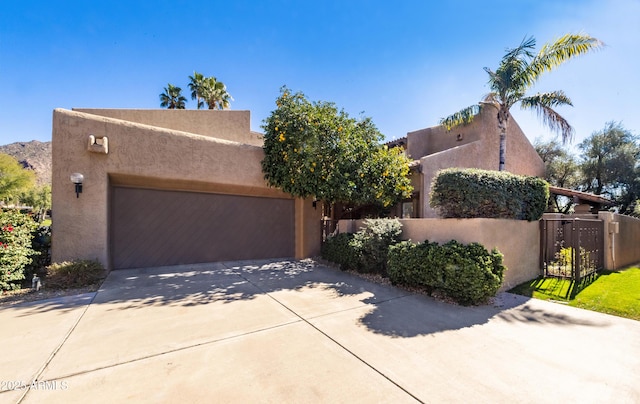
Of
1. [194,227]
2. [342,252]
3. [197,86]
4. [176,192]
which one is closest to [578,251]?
[342,252]

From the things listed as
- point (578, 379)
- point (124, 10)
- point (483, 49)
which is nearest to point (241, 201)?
point (124, 10)

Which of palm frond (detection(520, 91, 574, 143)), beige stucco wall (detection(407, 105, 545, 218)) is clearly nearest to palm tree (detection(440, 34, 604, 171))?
palm frond (detection(520, 91, 574, 143))

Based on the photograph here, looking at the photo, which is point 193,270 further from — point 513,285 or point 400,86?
point 400,86

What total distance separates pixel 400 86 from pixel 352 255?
323 inches

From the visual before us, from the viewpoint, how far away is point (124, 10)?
8.66 m

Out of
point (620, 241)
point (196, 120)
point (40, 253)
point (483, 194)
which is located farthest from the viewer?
point (196, 120)

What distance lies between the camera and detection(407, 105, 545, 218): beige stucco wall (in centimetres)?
1166

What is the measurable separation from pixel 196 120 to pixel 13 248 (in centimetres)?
761

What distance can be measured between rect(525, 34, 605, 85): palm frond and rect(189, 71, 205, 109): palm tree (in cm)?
2291

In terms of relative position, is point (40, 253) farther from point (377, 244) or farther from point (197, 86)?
point (197, 86)

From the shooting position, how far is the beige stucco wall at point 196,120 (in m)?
11.4

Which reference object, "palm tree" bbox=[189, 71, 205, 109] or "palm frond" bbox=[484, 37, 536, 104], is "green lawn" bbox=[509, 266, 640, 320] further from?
"palm tree" bbox=[189, 71, 205, 109]

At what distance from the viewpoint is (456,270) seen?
18.7ft

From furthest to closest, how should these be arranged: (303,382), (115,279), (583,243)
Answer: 1. (583,243)
2. (115,279)
3. (303,382)
